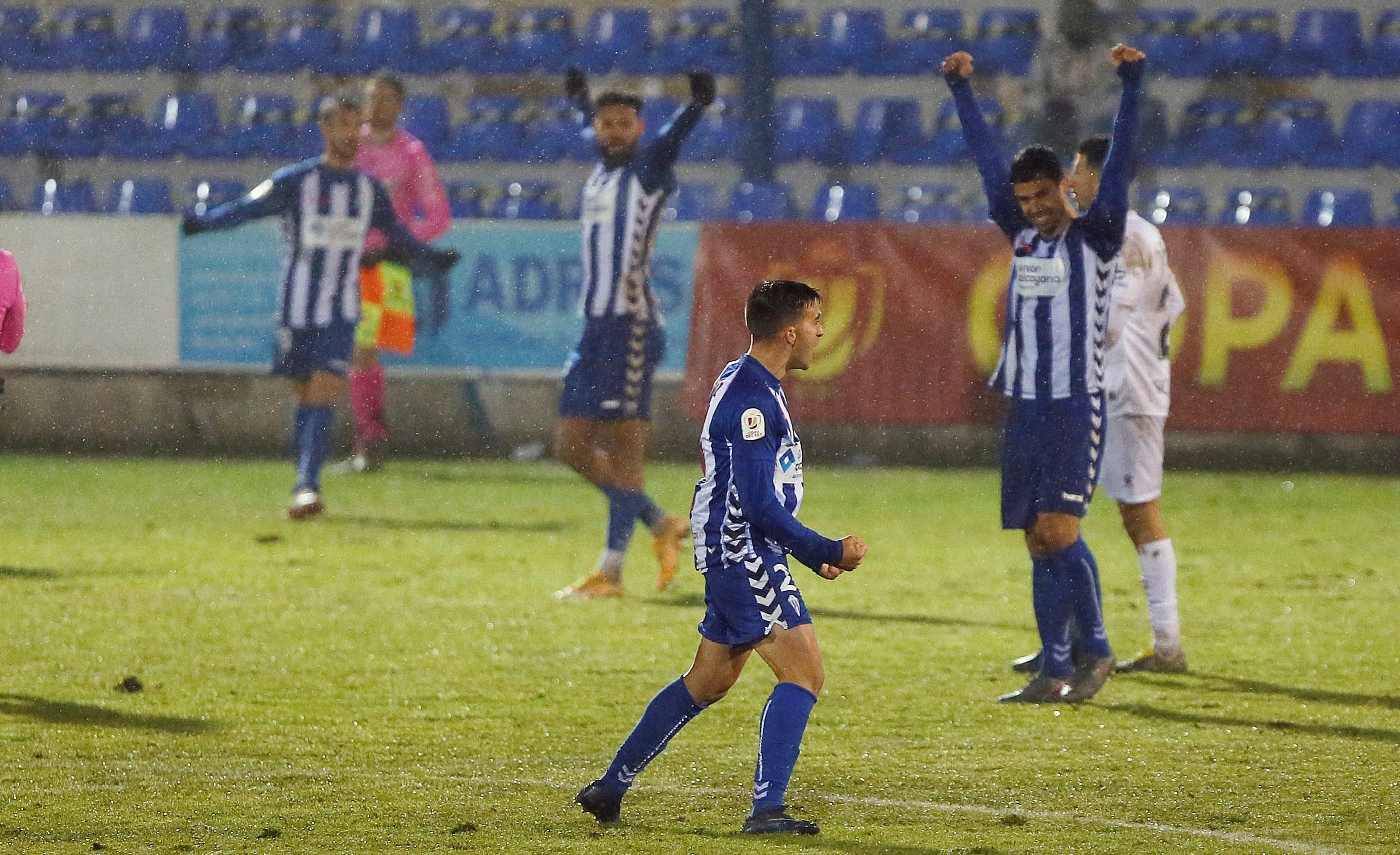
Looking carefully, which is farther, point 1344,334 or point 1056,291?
point 1344,334

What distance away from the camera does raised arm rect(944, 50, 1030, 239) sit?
253 inches

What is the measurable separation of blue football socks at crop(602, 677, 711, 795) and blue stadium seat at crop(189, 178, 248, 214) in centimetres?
1324

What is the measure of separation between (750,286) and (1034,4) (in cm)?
589

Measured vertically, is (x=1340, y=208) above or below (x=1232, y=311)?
above

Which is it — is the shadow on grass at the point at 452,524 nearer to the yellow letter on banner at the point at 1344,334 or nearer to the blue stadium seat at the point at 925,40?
the yellow letter on banner at the point at 1344,334

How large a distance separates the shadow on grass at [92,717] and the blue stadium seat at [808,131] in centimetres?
1228

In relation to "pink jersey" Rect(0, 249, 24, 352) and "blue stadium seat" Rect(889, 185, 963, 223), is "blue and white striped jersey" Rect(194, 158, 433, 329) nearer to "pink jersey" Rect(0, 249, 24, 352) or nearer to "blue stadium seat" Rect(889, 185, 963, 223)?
"pink jersey" Rect(0, 249, 24, 352)

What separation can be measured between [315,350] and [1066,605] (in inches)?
239

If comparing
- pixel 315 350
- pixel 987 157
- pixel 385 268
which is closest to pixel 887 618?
pixel 987 157

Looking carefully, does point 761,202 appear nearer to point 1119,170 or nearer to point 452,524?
point 452,524

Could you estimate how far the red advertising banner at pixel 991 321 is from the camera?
13398mm

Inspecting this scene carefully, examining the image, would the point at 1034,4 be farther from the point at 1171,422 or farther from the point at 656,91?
the point at 1171,422

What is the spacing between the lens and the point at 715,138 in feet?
59.3

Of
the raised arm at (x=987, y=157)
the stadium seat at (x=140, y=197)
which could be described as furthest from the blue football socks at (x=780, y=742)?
the stadium seat at (x=140, y=197)
